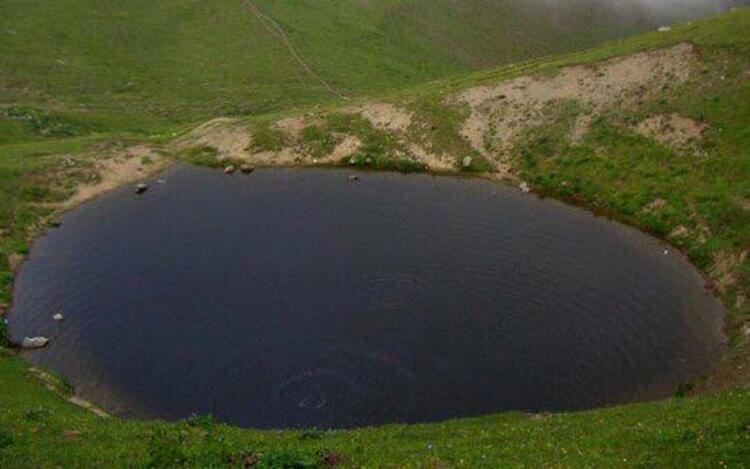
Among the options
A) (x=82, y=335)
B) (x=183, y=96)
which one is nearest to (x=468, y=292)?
(x=82, y=335)

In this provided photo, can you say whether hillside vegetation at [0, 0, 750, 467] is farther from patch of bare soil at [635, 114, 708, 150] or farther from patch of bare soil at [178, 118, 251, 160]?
patch of bare soil at [178, 118, 251, 160]

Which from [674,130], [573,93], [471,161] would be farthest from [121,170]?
[674,130]

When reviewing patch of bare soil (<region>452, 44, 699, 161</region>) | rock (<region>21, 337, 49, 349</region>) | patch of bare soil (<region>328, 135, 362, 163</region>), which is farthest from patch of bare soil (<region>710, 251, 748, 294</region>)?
rock (<region>21, 337, 49, 349</region>)

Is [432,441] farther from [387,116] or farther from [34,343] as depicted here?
[387,116]

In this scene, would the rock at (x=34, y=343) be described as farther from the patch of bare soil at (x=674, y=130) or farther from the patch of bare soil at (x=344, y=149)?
the patch of bare soil at (x=674, y=130)

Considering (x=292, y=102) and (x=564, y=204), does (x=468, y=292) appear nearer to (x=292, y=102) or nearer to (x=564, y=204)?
(x=564, y=204)

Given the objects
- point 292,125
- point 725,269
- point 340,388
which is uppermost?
point 292,125
